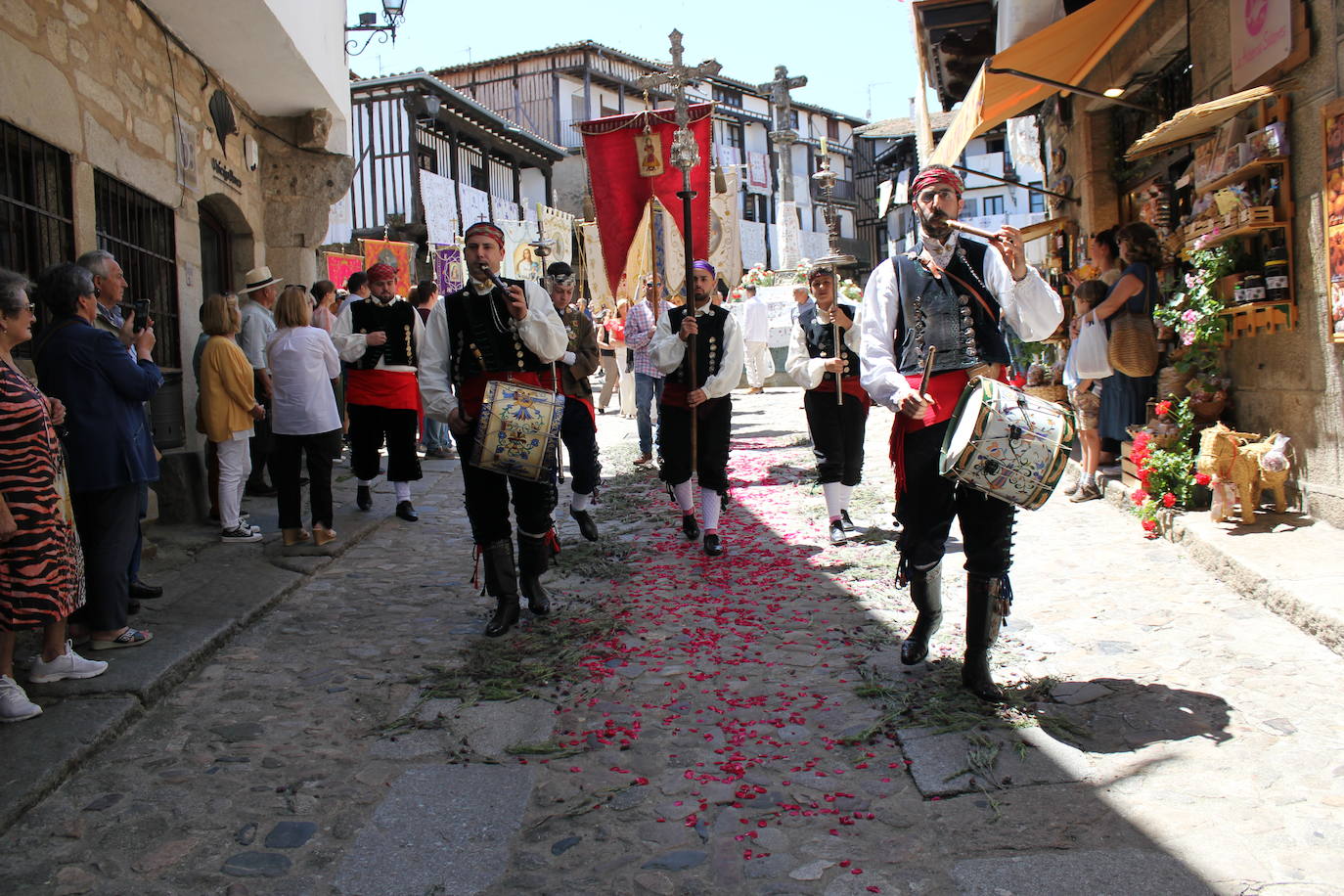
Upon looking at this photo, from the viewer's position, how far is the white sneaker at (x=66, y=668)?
4.04 metres

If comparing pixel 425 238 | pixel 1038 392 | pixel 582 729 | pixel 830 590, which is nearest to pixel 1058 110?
pixel 1038 392

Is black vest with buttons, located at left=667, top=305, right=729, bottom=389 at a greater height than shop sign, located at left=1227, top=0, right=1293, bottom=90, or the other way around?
shop sign, located at left=1227, top=0, right=1293, bottom=90

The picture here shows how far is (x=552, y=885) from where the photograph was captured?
107 inches

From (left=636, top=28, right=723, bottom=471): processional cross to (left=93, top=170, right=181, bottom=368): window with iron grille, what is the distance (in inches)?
149

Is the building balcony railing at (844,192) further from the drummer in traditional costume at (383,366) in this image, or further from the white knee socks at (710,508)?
the white knee socks at (710,508)

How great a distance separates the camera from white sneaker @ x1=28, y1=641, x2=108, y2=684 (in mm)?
4035

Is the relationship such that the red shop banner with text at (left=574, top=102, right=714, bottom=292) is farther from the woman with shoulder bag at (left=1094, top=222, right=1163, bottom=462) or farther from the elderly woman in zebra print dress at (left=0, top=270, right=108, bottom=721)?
the elderly woman in zebra print dress at (left=0, top=270, right=108, bottom=721)

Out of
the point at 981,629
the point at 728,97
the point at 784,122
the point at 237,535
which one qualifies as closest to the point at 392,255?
the point at 237,535

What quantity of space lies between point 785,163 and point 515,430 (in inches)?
1052

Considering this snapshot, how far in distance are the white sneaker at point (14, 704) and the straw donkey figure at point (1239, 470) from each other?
5.87 m

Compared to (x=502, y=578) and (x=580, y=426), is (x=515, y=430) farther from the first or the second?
(x=580, y=426)

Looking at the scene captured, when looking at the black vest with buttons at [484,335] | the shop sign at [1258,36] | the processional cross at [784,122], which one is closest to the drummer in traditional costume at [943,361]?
the black vest with buttons at [484,335]

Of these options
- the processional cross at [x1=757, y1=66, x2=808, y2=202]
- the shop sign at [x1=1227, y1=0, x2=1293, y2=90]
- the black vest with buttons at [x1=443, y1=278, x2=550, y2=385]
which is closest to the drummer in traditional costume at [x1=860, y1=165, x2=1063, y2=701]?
the black vest with buttons at [x1=443, y1=278, x2=550, y2=385]

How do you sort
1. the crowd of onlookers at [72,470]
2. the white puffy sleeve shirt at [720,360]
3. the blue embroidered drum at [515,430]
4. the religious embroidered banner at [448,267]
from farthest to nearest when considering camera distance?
→ the religious embroidered banner at [448,267], the white puffy sleeve shirt at [720,360], the blue embroidered drum at [515,430], the crowd of onlookers at [72,470]
